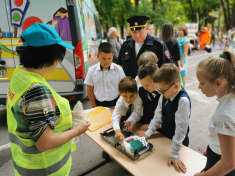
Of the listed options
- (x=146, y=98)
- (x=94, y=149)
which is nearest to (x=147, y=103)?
(x=146, y=98)

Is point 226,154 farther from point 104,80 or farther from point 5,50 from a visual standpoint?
point 5,50

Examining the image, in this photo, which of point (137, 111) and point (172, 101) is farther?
point (137, 111)

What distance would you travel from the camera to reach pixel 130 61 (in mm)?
2828

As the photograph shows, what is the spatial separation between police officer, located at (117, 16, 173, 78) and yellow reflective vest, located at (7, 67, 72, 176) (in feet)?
6.08

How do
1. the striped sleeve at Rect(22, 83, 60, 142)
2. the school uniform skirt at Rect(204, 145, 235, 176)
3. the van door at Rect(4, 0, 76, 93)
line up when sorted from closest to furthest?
the striped sleeve at Rect(22, 83, 60, 142)
the school uniform skirt at Rect(204, 145, 235, 176)
the van door at Rect(4, 0, 76, 93)

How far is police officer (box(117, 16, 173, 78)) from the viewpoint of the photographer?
2.68m

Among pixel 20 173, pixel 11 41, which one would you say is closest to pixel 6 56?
pixel 11 41

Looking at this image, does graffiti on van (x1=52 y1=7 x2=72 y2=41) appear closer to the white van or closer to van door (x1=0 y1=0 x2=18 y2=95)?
the white van

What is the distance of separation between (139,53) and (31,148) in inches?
83.5

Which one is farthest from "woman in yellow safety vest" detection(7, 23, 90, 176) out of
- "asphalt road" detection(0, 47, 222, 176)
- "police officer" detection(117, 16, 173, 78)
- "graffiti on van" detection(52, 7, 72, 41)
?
"graffiti on van" detection(52, 7, 72, 41)

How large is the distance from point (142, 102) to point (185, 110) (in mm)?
595

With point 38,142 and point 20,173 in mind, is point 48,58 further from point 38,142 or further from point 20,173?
point 20,173

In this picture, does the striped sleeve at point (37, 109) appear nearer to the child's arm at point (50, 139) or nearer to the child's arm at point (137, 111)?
the child's arm at point (50, 139)

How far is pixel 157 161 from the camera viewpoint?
1.34 m
